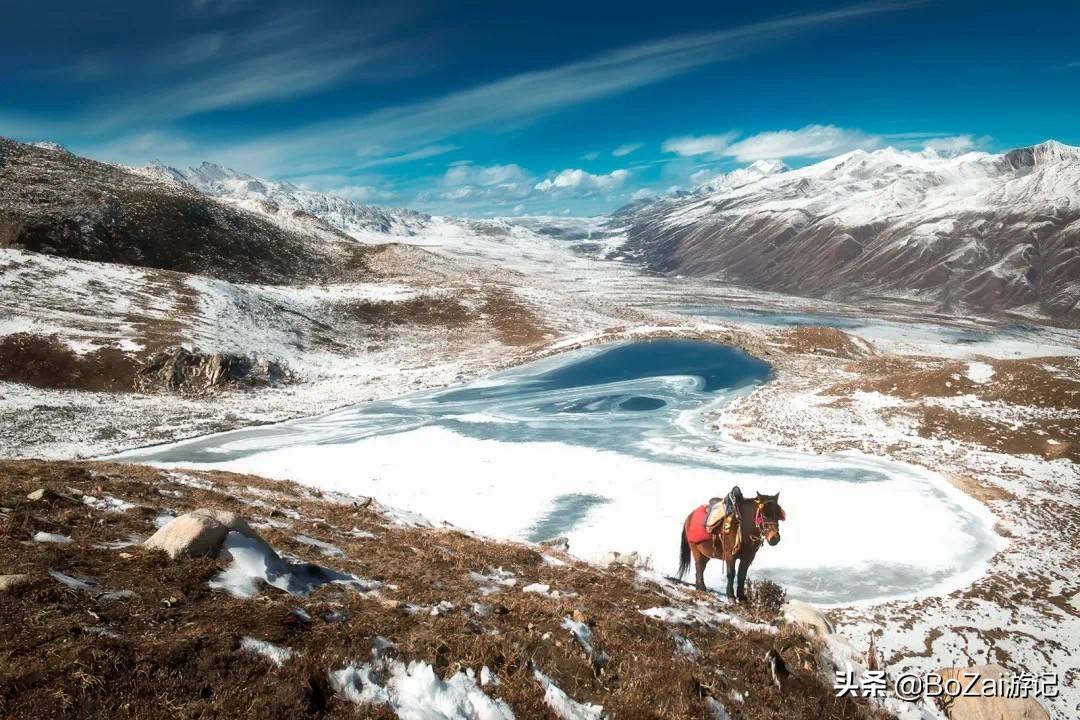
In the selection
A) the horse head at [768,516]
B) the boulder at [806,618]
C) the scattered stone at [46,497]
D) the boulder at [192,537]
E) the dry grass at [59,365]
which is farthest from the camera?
the dry grass at [59,365]

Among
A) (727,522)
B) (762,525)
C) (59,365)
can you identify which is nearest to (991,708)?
(762,525)

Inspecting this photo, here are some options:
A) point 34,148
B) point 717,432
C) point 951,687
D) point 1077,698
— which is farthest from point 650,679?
point 34,148

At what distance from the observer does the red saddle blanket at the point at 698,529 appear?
1589 centimetres

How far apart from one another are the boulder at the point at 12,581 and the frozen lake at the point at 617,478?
1401cm

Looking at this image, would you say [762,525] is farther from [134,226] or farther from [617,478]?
[134,226]

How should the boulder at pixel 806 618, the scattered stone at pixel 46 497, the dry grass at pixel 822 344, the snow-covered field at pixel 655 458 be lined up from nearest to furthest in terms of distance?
1. the scattered stone at pixel 46 497
2. the boulder at pixel 806 618
3. the snow-covered field at pixel 655 458
4. the dry grass at pixel 822 344

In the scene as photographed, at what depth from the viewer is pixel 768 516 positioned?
46.8ft

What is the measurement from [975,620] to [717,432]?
71.2ft

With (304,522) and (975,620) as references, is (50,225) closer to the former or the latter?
(304,522)

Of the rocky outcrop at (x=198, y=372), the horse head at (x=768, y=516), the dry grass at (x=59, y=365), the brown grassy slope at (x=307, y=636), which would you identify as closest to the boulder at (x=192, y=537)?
the brown grassy slope at (x=307, y=636)

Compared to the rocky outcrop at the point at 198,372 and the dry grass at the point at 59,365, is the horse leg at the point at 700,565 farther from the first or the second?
the dry grass at the point at 59,365

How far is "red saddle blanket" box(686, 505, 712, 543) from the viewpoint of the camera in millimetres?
15891

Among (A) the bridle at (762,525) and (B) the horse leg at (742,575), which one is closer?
(A) the bridle at (762,525)

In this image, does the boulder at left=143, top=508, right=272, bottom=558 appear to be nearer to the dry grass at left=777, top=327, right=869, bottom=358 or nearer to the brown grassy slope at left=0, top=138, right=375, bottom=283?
the dry grass at left=777, top=327, right=869, bottom=358
